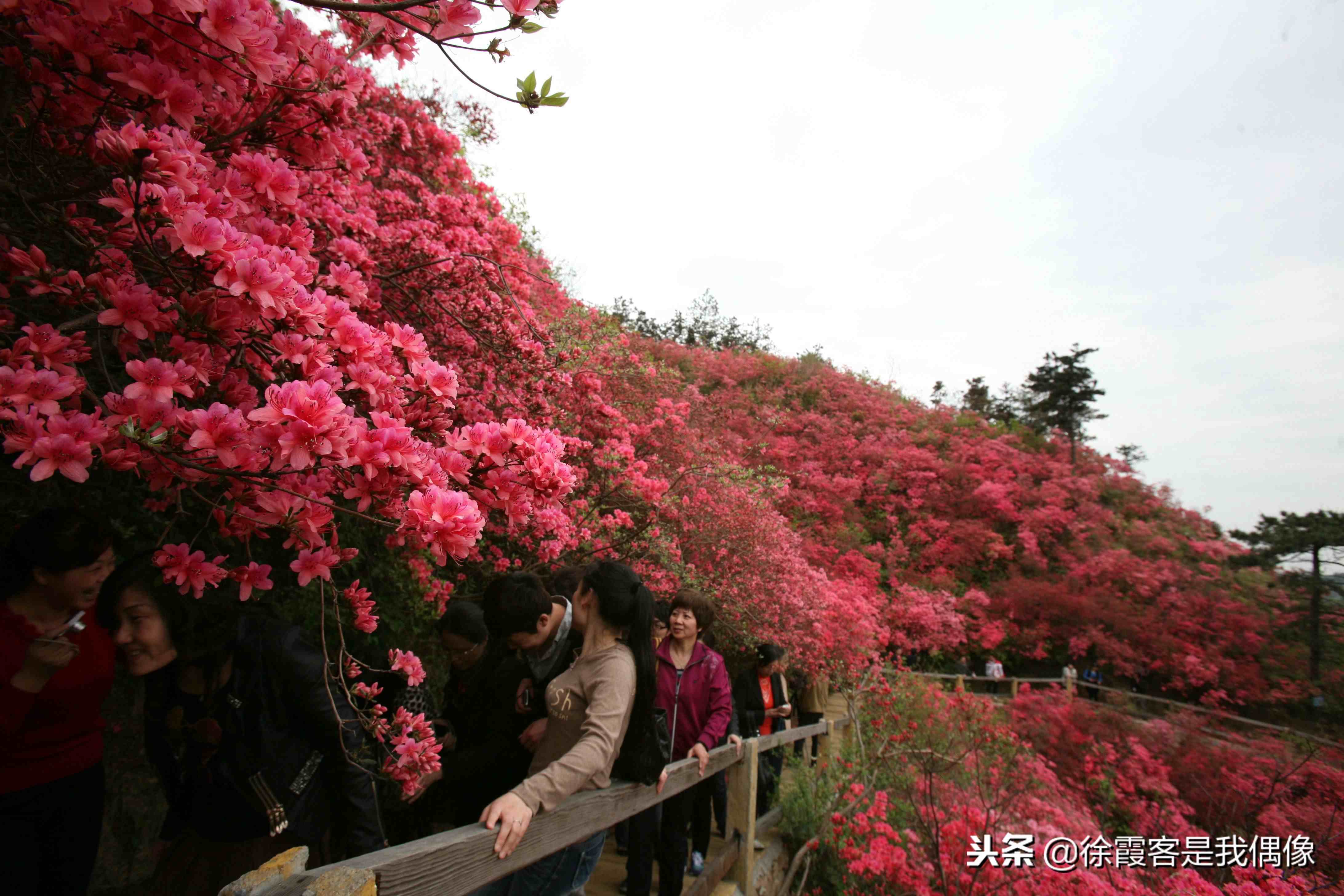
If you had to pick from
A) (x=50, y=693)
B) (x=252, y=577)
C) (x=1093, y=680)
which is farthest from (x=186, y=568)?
(x=1093, y=680)

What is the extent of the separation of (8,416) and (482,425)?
0.75 m

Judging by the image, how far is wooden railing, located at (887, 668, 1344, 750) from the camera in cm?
777

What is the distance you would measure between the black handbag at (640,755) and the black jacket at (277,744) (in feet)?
2.06

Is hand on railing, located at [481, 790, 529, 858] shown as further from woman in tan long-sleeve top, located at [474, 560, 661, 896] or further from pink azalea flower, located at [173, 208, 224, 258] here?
pink azalea flower, located at [173, 208, 224, 258]

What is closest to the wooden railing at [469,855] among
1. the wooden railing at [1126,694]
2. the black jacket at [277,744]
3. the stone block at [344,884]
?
the stone block at [344,884]

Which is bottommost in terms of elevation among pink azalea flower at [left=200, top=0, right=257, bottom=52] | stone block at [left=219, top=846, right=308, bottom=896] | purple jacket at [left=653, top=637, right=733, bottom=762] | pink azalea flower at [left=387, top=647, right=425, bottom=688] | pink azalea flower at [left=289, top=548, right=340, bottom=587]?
purple jacket at [left=653, top=637, right=733, bottom=762]

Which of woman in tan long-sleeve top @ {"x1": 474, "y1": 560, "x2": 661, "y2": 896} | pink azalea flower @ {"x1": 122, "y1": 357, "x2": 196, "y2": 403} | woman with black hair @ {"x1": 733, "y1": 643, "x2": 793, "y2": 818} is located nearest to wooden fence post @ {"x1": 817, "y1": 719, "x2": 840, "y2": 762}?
woman with black hair @ {"x1": 733, "y1": 643, "x2": 793, "y2": 818}

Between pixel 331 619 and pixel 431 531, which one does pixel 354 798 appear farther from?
pixel 331 619

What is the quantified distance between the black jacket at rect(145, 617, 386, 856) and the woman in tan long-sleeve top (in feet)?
Answer: 1.47

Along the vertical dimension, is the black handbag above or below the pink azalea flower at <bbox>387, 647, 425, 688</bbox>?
below

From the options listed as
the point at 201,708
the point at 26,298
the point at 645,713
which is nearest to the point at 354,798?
the point at 201,708

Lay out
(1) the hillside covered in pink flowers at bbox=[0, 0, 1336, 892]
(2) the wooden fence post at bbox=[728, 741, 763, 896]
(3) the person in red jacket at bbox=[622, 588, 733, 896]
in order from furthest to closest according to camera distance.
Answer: (2) the wooden fence post at bbox=[728, 741, 763, 896] → (3) the person in red jacket at bbox=[622, 588, 733, 896] → (1) the hillside covered in pink flowers at bbox=[0, 0, 1336, 892]

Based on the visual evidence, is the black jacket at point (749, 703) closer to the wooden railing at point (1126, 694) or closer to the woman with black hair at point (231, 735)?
the woman with black hair at point (231, 735)

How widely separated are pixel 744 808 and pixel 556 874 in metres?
1.58
